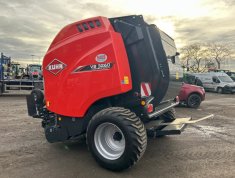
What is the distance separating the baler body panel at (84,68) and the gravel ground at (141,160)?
944 mm

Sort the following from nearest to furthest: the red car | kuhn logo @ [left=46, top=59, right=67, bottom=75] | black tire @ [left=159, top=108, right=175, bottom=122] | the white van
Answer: kuhn logo @ [left=46, top=59, right=67, bottom=75]
black tire @ [left=159, top=108, right=175, bottom=122]
the red car
the white van

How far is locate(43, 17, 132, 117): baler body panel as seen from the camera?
449cm

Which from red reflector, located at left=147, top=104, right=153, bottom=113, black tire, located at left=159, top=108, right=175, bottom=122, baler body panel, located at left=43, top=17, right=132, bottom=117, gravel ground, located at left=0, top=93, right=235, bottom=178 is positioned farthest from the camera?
black tire, located at left=159, top=108, right=175, bottom=122

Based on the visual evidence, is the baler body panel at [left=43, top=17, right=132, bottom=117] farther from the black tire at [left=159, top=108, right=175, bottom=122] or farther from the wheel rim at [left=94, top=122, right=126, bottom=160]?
the black tire at [left=159, top=108, right=175, bottom=122]

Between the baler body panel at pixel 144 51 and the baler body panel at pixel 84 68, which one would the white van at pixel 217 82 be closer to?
the baler body panel at pixel 144 51

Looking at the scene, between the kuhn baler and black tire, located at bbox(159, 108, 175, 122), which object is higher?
the kuhn baler

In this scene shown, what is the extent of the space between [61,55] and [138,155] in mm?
2369

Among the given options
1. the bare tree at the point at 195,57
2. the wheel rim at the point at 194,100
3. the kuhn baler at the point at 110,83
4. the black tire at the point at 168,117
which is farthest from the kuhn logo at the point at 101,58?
the bare tree at the point at 195,57

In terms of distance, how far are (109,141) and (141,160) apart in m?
0.75

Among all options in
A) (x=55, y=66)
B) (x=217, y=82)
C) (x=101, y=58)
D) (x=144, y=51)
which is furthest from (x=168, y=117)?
(x=217, y=82)

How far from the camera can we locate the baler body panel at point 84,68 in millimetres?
4493

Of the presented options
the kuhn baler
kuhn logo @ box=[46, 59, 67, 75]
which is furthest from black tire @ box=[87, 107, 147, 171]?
kuhn logo @ box=[46, 59, 67, 75]

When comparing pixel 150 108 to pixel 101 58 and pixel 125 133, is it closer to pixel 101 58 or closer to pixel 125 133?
pixel 125 133

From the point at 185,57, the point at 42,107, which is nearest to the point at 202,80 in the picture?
the point at 42,107
